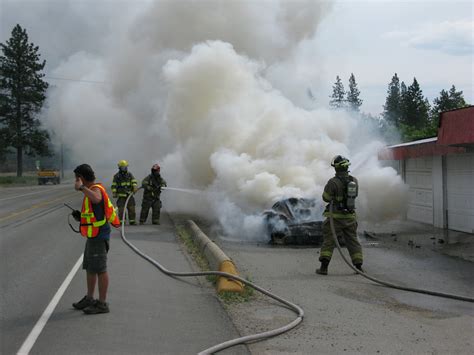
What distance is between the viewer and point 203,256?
9.07 metres

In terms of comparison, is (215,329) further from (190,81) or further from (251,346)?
(190,81)

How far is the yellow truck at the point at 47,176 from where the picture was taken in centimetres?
4694

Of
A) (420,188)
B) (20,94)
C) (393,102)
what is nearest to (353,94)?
(393,102)

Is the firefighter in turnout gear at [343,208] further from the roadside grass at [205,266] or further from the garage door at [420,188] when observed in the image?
the garage door at [420,188]

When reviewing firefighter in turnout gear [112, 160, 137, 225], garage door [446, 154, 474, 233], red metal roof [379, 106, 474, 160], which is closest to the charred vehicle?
red metal roof [379, 106, 474, 160]

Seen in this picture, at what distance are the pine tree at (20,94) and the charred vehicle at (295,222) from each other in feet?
144

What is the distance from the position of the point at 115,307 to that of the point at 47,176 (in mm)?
44247

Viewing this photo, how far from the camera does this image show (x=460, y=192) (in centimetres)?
1239

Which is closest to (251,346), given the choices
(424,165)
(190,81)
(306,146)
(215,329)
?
(215,329)

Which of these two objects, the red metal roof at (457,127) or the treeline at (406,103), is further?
the treeline at (406,103)

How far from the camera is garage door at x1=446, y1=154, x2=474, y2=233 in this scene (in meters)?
11.9

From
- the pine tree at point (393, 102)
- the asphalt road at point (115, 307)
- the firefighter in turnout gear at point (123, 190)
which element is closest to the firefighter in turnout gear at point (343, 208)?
the asphalt road at point (115, 307)

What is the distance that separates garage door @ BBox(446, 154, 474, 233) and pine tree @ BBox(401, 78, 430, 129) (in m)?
55.2

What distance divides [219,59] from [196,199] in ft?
14.9
